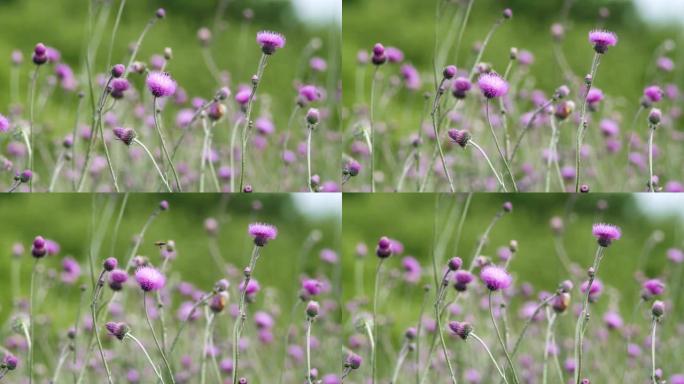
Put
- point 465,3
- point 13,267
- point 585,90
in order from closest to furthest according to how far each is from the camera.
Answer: point 585,90
point 465,3
point 13,267

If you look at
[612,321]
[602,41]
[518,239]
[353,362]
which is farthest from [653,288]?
[353,362]

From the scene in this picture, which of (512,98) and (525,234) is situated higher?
(512,98)

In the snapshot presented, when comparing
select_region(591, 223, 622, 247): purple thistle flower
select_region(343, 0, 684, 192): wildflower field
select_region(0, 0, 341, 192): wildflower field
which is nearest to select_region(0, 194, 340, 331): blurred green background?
select_region(0, 0, 341, 192): wildflower field

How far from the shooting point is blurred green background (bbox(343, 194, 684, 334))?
7.34ft

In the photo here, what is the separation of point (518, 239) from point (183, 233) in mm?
1020

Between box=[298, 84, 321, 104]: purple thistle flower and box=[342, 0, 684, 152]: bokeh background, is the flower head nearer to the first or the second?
box=[342, 0, 684, 152]: bokeh background

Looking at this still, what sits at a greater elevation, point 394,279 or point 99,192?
point 99,192

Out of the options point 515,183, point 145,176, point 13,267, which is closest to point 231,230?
point 145,176

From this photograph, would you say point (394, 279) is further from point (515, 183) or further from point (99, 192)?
point (99, 192)

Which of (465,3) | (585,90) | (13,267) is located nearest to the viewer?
(585,90)

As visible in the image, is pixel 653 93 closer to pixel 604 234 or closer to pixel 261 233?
pixel 604 234

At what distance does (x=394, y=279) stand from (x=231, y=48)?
2.67 feet

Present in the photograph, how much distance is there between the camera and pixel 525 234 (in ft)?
8.23

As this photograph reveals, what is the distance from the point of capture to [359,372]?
2229 millimetres
